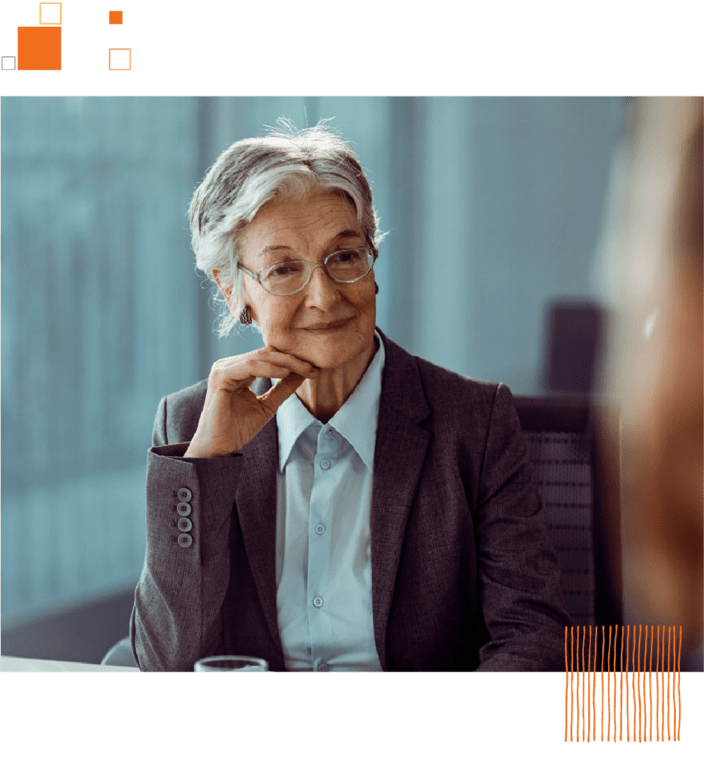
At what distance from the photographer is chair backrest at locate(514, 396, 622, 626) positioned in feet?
5.18

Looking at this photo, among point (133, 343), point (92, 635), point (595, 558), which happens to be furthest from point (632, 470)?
point (92, 635)

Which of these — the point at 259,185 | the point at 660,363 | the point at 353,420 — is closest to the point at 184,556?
the point at 353,420

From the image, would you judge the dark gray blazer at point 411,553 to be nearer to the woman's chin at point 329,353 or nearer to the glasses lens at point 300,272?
the woman's chin at point 329,353

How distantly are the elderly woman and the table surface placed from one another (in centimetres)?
7

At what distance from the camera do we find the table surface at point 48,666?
1318 mm

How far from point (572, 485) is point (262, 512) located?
70 centimetres

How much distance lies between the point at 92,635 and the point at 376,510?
0.77m

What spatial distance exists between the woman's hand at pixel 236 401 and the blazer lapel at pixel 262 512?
61mm

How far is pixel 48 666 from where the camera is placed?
136cm

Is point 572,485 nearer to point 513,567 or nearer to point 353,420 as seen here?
point 513,567
